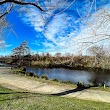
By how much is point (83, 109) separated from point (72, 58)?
287cm

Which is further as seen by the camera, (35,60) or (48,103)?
(35,60)

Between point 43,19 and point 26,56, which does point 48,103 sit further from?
point 26,56

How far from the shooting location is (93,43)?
6.23 metres

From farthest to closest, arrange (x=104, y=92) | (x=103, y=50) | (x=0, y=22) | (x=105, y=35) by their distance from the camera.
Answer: (x=104, y=92)
(x=0, y=22)
(x=103, y=50)
(x=105, y=35)

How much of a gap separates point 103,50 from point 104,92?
10.5 meters

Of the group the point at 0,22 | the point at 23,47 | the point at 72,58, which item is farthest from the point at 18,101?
the point at 23,47

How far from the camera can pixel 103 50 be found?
21.7ft

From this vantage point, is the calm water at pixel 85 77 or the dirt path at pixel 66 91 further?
the calm water at pixel 85 77

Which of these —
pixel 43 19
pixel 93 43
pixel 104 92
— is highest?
pixel 43 19

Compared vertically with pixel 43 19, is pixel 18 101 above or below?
below

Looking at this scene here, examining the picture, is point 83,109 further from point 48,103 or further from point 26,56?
point 26,56

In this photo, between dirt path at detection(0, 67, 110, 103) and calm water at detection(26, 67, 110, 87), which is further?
calm water at detection(26, 67, 110, 87)

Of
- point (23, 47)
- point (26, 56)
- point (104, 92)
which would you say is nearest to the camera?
point (104, 92)

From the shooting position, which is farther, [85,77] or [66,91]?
[85,77]
